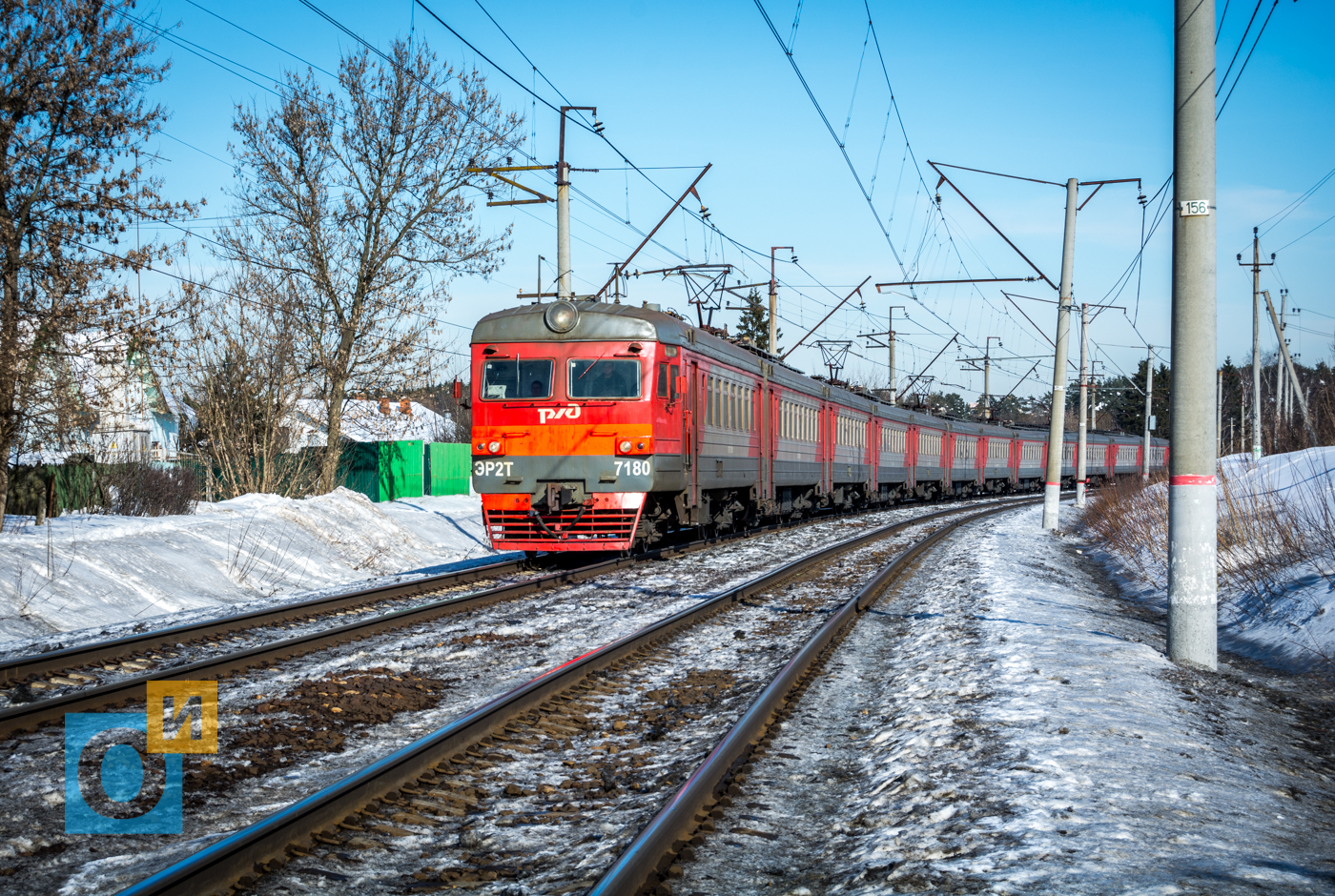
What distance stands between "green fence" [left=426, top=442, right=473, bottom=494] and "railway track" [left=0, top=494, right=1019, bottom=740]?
17.6 meters

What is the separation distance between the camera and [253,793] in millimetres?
4809

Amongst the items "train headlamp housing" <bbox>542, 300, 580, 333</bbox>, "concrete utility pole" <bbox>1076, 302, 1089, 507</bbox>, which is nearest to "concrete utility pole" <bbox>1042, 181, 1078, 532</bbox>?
"concrete utility pole" <bbox>1076, 302, 1089, 507</bbox>

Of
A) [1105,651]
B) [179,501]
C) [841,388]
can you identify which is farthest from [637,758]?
[841,388]

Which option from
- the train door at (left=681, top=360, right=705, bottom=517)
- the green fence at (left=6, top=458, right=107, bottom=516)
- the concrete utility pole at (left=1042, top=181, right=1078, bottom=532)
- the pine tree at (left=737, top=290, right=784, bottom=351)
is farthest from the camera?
the pine tree at (left=737, top=290, right=784, bottom=351)

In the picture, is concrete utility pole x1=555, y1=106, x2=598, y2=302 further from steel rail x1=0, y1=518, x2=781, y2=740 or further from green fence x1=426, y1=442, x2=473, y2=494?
green fence x1=426, y1=442, x2=473, y2=494

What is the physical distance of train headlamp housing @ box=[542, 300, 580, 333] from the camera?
1362 cm

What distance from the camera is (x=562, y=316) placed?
1365 centimetres

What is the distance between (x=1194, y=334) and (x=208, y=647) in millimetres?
7940

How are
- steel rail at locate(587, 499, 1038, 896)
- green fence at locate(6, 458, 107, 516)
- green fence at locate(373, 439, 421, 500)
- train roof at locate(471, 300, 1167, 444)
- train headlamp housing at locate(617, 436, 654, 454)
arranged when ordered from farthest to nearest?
green fence at locate(373, 439, 421, 500) < green fence at locate(6, 458, 107, 516) < train roof at locate(471, 300, 1167, 444) < train headlamp housing at locate(617, 436, 654, 454) < steel rail at locate(587, 499, 1038, 896)

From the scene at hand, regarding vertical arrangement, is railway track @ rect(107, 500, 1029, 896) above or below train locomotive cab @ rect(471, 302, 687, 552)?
below

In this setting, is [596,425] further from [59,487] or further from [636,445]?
[59,487]

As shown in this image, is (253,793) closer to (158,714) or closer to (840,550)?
(158,714)

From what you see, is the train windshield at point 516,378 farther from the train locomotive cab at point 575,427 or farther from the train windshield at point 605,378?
the train windshield at point 605,378

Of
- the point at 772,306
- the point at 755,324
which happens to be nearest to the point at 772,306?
the point at 772,306
